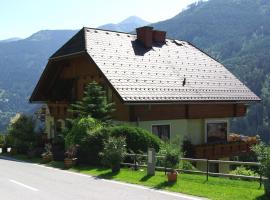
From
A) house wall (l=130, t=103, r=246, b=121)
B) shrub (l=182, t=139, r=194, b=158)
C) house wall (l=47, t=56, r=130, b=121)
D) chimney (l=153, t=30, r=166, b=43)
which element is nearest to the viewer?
house wall (l=130, t=103, r=246, b=121)

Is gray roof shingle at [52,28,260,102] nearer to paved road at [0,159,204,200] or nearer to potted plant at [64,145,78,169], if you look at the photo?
potted plant at [64,145,78,169]

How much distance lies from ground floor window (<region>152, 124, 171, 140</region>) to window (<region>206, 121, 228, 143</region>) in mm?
4021

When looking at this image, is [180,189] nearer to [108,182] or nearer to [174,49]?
[108,182]

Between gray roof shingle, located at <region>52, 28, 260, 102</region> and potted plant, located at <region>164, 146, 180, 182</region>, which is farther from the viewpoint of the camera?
gray roof shingle, located at <region>52, 28, 260, 102</region>

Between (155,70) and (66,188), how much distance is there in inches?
654

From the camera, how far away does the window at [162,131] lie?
29.6 meters

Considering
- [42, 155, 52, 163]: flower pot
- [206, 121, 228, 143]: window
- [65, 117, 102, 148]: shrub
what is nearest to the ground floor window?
[206, 121, 228, 143]: window

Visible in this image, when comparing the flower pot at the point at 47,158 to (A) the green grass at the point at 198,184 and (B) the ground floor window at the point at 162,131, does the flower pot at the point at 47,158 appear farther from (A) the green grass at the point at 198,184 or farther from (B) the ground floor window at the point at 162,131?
(B) the ground floor window at the point at 162,131

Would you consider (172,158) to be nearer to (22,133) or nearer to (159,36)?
(22,133)

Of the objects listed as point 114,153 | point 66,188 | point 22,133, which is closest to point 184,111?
point 22,133

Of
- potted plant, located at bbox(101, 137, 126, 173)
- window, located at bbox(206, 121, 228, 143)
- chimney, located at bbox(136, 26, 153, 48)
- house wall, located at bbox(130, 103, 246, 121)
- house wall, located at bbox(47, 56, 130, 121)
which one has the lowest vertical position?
potted plant, located at bbox(101, 137, 126, 173)

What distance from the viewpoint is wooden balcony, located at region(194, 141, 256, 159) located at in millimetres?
30441

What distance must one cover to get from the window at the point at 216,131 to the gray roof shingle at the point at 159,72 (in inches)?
80.7

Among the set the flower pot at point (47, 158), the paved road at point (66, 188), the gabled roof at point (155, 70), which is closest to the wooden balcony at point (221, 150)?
the gabled roof at point (155, 70)
